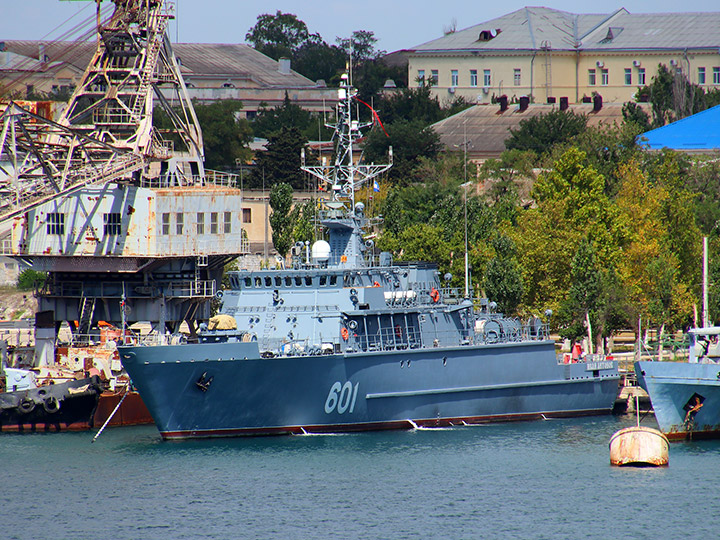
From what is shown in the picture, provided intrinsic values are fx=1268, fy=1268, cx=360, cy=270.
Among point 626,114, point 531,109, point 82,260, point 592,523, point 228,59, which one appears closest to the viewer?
point 592,523

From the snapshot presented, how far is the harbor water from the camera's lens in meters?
31.2

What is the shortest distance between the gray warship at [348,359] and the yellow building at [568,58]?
71.4 metres

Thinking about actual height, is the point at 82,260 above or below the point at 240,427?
above

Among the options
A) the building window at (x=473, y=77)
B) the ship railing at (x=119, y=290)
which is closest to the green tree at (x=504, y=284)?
the ship railing at (x=119, y=290)

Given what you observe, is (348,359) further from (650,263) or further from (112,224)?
(650,263)

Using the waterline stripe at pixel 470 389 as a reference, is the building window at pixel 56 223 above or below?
above

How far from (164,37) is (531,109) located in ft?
187

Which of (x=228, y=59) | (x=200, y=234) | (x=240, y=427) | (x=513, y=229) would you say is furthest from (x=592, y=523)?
(x=228, y=59)

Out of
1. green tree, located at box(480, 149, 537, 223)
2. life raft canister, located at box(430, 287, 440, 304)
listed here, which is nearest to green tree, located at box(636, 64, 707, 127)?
green tree, located at box(480, 149, 537, 223)

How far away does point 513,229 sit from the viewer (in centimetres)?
5962

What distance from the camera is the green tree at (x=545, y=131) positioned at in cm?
9212

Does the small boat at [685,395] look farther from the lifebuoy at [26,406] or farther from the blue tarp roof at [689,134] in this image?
the blue tarp roof at [689,134]

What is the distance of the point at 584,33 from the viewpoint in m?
124

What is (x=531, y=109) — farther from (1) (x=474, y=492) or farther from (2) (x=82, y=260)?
(1) (x=474, y=492)
